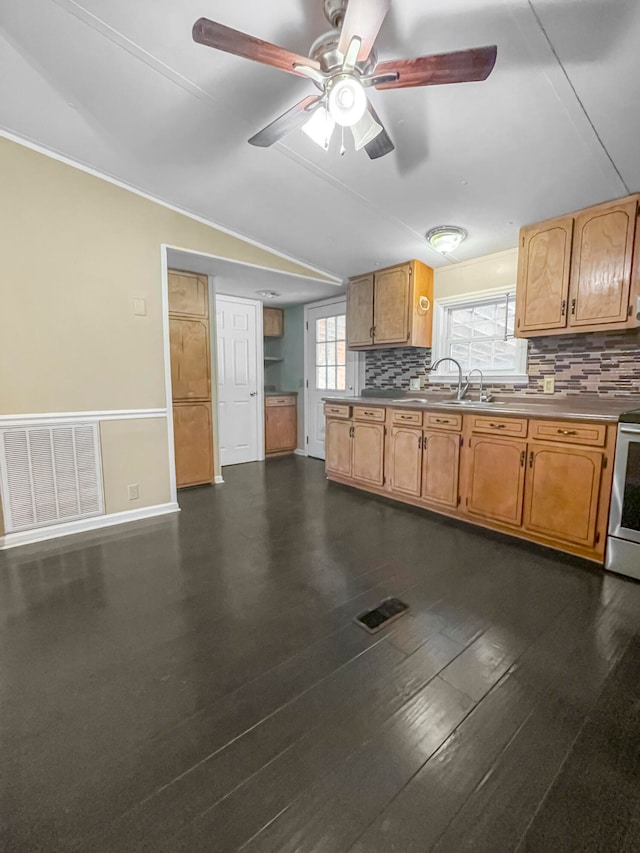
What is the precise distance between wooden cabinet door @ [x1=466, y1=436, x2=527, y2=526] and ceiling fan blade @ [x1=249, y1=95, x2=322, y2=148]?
7.32 ft

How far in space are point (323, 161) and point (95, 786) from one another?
309 centimetres

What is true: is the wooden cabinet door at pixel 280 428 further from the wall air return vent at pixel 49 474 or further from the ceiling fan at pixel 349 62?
the ceiling fan at pixel 349 62

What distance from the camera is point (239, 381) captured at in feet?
16.1

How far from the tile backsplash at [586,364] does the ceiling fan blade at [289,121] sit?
2378 mm

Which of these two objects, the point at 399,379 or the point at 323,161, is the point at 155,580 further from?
the point at 399,379

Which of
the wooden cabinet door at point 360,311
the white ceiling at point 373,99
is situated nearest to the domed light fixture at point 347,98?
the white ceiling at point 373,99

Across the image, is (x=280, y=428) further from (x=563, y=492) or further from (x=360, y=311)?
(x=563, y=492)

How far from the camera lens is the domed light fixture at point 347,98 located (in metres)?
1.47

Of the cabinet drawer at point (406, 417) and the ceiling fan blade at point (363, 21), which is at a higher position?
the ceiling fan blade at point (363, 21)

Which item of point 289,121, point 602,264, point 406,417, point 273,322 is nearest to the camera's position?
point 289,121

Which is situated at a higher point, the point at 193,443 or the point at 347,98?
the point at 347,98

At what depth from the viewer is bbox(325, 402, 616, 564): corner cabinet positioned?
2.29m

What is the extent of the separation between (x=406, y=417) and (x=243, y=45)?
8.41 feet

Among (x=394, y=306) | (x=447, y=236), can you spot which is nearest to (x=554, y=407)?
(x=447, y=236)
